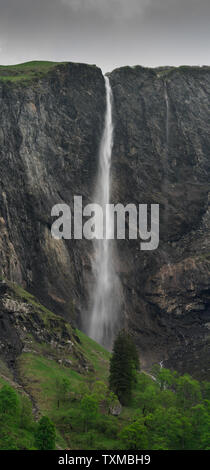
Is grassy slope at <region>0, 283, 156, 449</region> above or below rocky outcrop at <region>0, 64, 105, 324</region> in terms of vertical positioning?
below

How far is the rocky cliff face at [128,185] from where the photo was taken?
300 feet

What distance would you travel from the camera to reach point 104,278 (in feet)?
331

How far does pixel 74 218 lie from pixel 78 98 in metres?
25.1

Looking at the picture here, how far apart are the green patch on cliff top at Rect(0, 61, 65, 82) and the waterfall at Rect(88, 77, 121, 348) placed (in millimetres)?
16296

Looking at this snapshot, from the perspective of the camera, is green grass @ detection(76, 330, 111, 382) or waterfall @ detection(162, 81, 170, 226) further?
waterfall @ detection(162, 81, 170, 226)

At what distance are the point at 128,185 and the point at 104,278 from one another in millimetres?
19063

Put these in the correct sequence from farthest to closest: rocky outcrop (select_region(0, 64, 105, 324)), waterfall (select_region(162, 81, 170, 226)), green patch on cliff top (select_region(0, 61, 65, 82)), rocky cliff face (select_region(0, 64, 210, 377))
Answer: waterfall (select_region(162, 81, 170, 226))
green patch on cliff top (select_region(0, 61, 65, 82))
rocky cliff face (select_region(0, 64, 210, 377))
rocky outcrop (select_region(0, 64, 105, 324))

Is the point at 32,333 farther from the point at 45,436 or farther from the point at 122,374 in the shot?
the point at 45,436

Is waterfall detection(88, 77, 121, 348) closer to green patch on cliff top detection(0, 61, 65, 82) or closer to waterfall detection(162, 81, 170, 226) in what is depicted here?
waterfall detection(162, 81, 170, 226)

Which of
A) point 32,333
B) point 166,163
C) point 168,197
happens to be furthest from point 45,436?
point 166,163

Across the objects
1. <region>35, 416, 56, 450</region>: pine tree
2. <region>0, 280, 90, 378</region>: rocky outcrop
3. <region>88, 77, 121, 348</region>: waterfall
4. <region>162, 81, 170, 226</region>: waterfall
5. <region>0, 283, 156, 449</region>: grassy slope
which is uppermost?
<region>162, 81, 170, 226</region>: waterfall

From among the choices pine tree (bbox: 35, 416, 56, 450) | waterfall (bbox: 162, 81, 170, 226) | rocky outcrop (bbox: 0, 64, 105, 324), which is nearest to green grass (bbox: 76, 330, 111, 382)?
rocky outcrop (bbox: 0, 64, 105, 324)

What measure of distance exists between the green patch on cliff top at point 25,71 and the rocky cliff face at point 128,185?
184cm

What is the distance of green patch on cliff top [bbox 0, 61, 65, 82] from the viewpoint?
105 m
